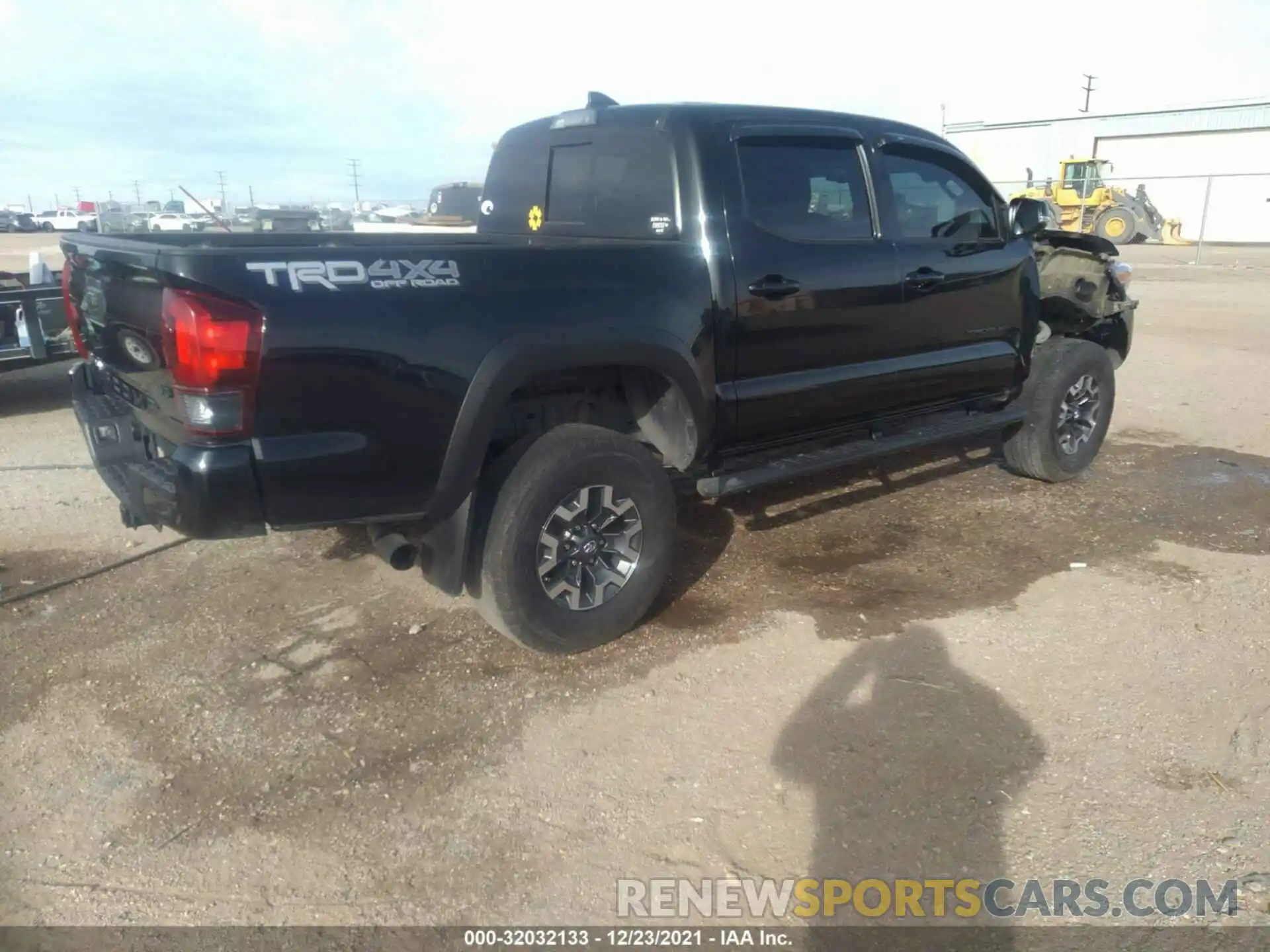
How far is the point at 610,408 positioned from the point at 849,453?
125 centimetres

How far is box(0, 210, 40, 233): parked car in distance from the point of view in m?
50.3

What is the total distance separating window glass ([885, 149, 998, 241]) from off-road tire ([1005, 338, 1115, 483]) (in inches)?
38.9

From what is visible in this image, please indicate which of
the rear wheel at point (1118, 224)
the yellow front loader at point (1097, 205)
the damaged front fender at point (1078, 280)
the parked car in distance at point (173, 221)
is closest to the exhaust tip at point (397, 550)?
the damaged front fender at point (1078, 280)

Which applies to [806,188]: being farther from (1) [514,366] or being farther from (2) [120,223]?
(2) [120,223]

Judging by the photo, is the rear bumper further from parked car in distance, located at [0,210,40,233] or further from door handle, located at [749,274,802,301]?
parked car in distance, located at [0,210,40,233]

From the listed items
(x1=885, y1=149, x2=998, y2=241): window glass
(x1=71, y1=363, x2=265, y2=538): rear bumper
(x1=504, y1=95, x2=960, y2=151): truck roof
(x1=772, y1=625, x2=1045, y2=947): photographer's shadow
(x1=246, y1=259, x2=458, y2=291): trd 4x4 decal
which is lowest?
(x1=772, y1=625, x2=1045, y2=947): photographer's shadow

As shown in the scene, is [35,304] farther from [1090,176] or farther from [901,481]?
[1090,176]

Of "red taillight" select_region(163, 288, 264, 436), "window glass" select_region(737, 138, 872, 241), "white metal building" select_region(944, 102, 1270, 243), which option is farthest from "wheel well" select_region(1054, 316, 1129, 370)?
"white metal building" select_region(944, 102, 1270, 243)

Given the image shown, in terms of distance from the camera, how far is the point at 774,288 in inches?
161

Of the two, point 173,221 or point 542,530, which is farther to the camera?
point 173,221

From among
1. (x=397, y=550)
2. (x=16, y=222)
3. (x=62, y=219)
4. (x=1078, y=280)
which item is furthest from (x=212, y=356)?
(x=62, y=219)

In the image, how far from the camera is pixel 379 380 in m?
3.09

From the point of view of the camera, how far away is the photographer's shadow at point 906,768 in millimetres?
2697

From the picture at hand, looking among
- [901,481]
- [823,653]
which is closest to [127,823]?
[823,653]
